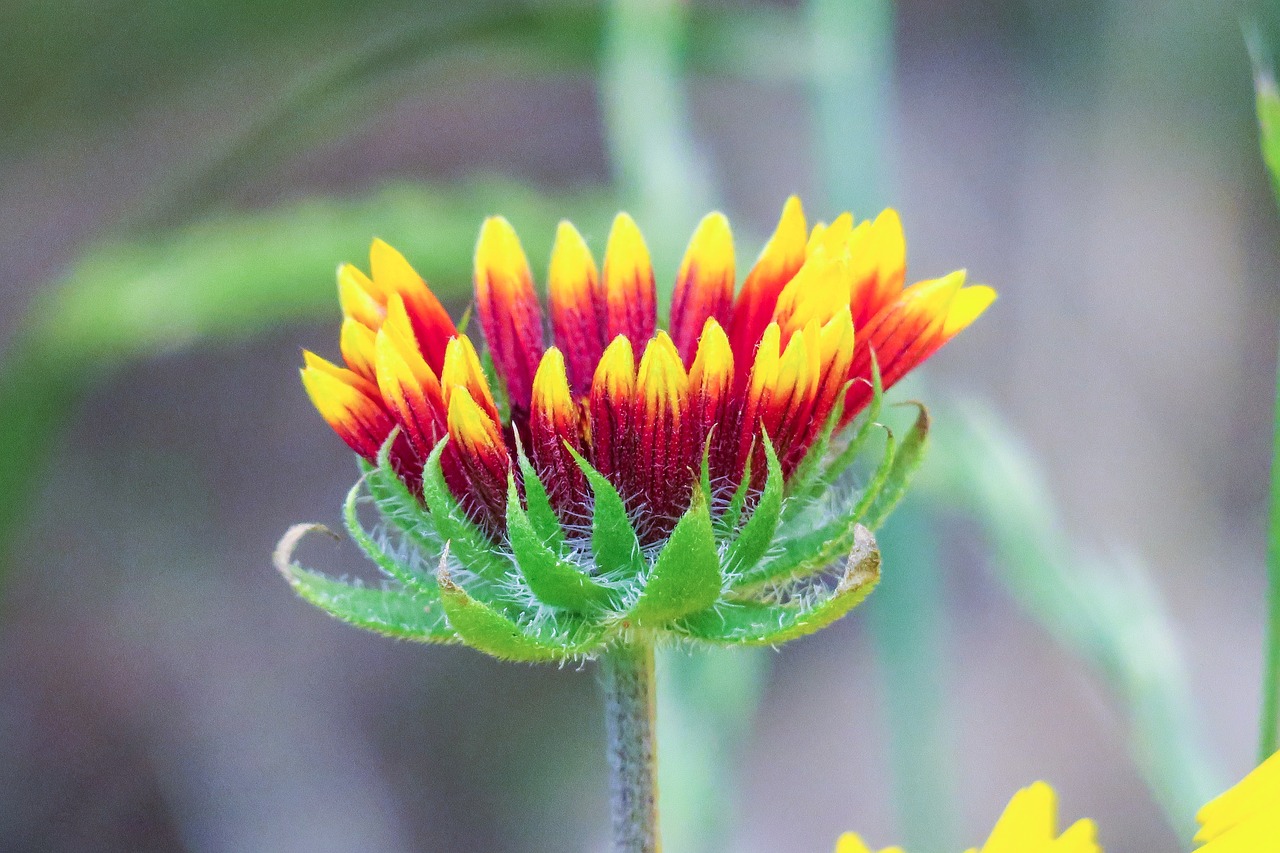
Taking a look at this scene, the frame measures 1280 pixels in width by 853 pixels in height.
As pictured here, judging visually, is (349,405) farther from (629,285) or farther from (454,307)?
(454,307)

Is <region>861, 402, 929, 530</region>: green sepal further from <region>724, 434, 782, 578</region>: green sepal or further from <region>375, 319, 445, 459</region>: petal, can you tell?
<region>375, 319, 445, 459</region>: petal

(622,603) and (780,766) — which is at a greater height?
(622,603)

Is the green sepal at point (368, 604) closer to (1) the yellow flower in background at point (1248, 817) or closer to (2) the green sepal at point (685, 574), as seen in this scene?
(2) the green sepal at point (685, 574)

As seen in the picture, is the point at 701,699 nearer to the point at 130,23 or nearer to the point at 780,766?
the point at 780,766

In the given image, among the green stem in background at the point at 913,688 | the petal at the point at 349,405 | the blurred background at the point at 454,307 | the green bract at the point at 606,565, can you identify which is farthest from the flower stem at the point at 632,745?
the blurred background at the point at 454,307

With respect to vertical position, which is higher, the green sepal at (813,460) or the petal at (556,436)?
the petal at (556,436)

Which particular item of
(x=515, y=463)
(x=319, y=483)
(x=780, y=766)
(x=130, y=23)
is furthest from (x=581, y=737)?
(x=515, y=463)

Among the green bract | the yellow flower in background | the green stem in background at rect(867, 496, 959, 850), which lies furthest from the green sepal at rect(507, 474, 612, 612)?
→ the green stem in background at rect(867, 496, 959, 850)
